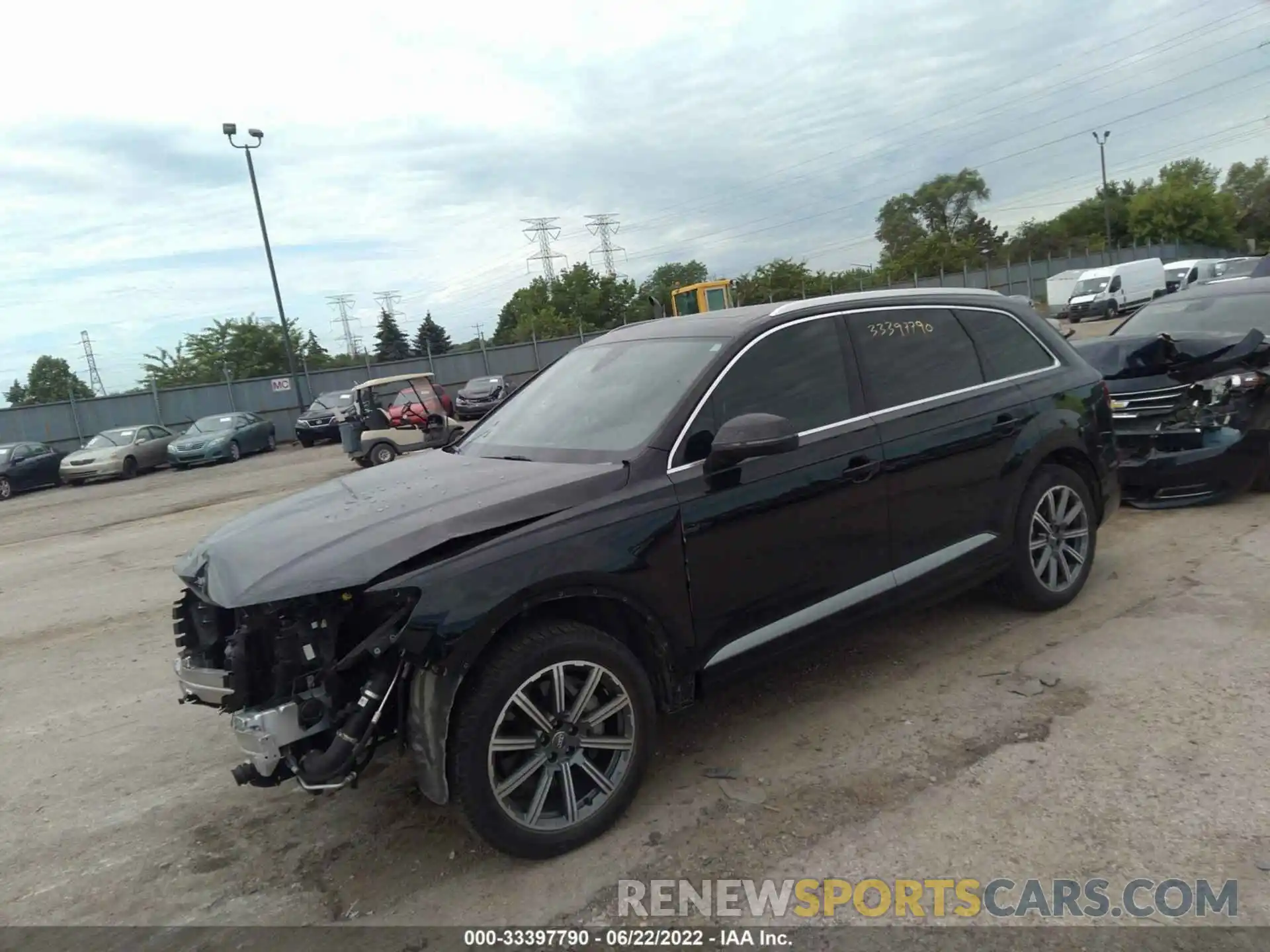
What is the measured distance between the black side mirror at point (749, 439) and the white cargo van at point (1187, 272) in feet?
131

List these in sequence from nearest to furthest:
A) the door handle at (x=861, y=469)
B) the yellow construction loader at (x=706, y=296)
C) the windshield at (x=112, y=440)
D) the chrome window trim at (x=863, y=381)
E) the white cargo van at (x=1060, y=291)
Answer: the chrome window trim at (x=863, y=381) → the door handle at (x=861, y=469) → the windshield at (x=112, y=440) → the yellow construction loader at (x=706, y=296) → the white cargo van at (x=1060, y=291)

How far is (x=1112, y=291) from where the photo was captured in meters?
37.4

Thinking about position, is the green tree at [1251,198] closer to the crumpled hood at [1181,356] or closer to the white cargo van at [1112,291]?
the white cargo van at [1112,291]

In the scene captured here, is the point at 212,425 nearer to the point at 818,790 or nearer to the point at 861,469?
the point at 861,469

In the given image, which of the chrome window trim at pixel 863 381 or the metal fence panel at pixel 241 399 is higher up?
the metal fence panel at pixel 241 399

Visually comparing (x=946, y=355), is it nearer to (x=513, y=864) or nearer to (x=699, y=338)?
(x=699, y=338)

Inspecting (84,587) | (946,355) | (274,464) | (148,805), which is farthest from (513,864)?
(274,464)

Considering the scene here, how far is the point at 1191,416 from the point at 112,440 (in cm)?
2576

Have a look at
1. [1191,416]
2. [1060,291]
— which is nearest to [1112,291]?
[1060,291]

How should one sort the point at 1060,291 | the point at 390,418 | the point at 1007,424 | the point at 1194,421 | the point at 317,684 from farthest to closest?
the point at 1060,291 < the point at 390,418 < the point at 1194,421 < the point at 1007,424 < the point at 317,684

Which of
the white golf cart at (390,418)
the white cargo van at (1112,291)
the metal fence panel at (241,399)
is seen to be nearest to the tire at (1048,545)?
the white golf cart at (390,418)

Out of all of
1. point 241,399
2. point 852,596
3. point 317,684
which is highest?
point 241,399

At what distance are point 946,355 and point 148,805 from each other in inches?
172

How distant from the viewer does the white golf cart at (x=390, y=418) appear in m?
18.4
